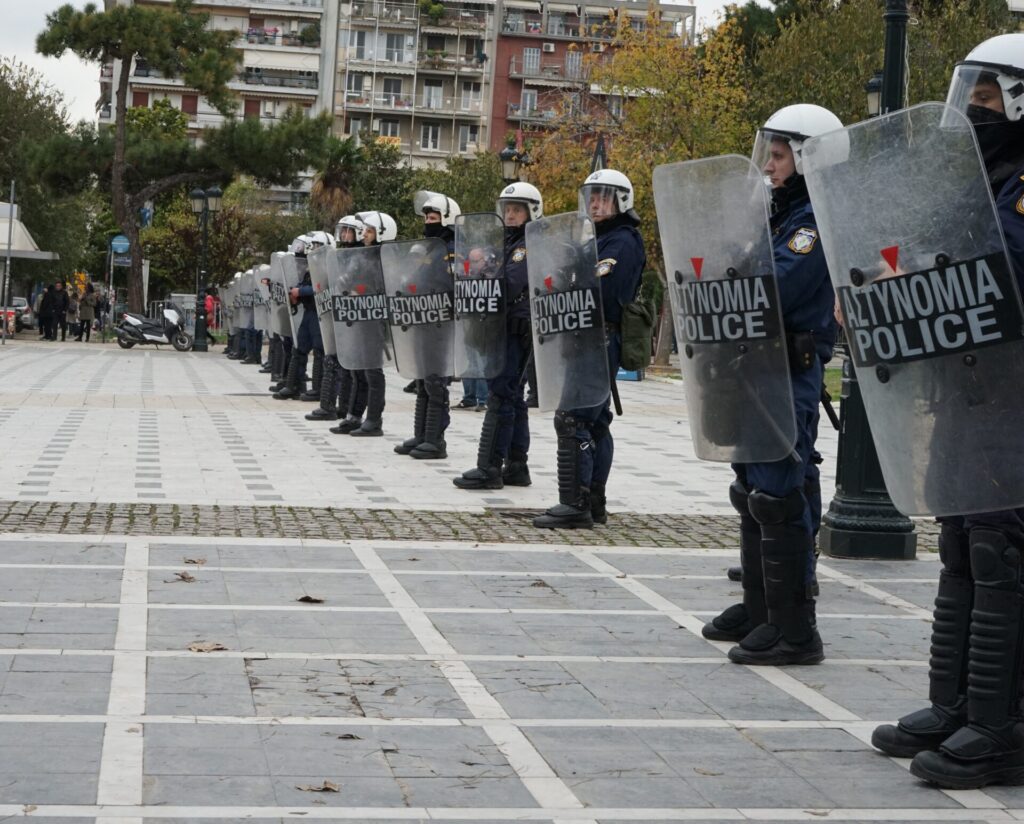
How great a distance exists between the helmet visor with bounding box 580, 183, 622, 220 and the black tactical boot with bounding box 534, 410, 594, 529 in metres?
1.17

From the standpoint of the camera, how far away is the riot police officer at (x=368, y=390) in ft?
52.3

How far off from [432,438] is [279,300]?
29.8 feet

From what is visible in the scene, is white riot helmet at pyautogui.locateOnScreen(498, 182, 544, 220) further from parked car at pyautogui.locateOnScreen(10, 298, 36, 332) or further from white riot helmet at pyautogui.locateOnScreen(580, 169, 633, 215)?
parked car at pyautogui.locateOnScreen(10, 298, 36, 332)

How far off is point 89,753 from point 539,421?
14642 mm

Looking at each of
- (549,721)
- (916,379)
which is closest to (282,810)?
(549,721)

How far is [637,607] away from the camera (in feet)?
25.1

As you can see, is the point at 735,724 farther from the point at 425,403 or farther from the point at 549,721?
the point at 425,403

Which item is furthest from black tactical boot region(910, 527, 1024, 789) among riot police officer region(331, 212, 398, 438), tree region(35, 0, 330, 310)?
tree region(35, 0, 330, 310)

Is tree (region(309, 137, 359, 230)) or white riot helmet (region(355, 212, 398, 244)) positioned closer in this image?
white riot helmet (region(355, 212, 398, 244))

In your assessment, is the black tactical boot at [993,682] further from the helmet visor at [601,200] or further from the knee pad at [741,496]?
the helmet visor at [601,200]

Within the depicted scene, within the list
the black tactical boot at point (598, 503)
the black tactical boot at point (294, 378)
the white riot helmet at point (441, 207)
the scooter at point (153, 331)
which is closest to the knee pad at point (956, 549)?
the black tactical boot at point (598, 503)

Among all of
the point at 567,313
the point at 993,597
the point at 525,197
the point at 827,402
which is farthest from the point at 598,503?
the point at 993,597

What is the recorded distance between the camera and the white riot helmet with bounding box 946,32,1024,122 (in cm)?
478

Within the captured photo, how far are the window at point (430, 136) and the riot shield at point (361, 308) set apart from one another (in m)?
85.3
